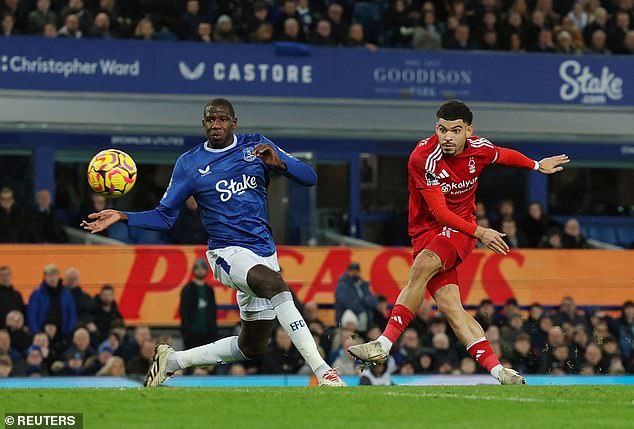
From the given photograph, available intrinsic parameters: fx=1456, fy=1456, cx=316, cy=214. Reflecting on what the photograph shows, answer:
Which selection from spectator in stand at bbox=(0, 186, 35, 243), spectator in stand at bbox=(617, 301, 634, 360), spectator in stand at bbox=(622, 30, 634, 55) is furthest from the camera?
spectator in stand at bbox=(622, 30, 634, 55)

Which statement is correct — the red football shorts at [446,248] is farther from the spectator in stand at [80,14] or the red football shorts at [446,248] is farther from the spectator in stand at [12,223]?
the spectator in stand at [80,14]

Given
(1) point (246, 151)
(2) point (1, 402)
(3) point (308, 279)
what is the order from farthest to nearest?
(3) point (308, 279)
(1) point (246, 151)
(2) point (1, 402)

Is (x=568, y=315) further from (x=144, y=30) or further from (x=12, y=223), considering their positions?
(x=144, y=30)

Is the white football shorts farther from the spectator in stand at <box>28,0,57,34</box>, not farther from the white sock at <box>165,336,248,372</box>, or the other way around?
the spectator in stand at <box>28,0,57,34</box>

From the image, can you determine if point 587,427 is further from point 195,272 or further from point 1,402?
point 195,272

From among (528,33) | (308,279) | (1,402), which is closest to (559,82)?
(528,33)

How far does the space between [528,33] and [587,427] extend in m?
17.7

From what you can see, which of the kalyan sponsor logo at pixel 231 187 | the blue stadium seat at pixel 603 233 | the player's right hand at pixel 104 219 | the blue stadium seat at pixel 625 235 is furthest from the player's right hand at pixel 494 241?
the blue stadium seat at pixel 603 233

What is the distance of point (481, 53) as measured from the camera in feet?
79.8

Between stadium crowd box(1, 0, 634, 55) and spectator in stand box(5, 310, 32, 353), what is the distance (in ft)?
19.8

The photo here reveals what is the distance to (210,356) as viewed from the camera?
11.3m

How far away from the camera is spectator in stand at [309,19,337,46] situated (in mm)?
23531

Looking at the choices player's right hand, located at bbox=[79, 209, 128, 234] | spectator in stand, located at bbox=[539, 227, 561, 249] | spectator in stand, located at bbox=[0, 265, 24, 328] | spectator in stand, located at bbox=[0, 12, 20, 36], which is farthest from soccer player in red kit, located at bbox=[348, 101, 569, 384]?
spectator in stand, located at bbox=[0, 12, 20, 36]

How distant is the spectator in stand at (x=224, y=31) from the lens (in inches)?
907
